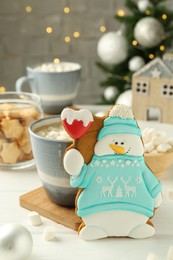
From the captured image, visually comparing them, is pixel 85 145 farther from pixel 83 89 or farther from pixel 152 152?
pixel 83 89

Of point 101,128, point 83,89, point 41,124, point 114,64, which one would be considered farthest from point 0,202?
point 83,89

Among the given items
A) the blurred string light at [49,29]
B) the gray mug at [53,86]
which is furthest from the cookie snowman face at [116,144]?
the blurred string light at [49,29]

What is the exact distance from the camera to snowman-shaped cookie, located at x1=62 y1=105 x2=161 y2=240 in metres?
0.78

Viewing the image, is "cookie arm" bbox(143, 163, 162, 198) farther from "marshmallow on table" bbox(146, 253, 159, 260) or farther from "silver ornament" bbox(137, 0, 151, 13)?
"silver ornament" bbox(137, 0, 151, 13)

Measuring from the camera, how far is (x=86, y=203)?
31.0 inches

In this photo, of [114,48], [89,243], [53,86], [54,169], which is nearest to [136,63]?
[114,48]

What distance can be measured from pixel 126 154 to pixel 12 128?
0.35m

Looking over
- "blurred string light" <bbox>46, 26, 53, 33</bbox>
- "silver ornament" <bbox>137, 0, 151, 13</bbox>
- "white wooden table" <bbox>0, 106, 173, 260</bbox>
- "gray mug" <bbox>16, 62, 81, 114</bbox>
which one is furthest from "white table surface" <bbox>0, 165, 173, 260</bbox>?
"blurred string light" <bbox>46, 26, 53, 33</bbox>

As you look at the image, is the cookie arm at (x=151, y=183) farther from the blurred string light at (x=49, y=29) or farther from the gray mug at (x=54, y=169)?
the blurred string light at (x=49, y=29)

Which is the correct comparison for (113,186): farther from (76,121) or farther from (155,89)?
(155,89)

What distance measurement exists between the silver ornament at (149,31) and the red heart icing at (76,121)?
1378mm

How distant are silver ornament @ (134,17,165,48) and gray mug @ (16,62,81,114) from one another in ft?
2.23

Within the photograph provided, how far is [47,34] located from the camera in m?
2.52

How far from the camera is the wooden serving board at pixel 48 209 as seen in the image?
33.2 inches
